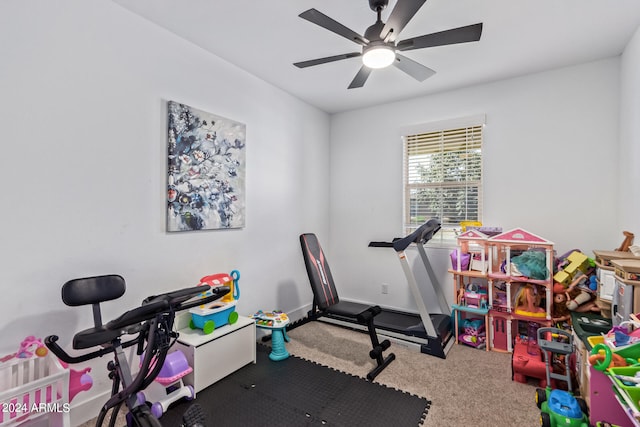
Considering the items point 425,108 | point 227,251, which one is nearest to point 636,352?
point 227,251

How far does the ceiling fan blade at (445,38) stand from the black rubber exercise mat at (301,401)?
2360 mm

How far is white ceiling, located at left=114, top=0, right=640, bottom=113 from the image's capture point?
7.07 ft

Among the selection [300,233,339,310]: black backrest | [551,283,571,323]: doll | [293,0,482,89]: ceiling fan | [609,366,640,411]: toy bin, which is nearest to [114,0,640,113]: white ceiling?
[293,0,482,89]: ceiling fan

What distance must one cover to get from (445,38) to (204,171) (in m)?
2.07

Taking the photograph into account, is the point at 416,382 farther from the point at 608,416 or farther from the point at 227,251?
the point at 227,251

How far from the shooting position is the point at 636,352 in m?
1.41

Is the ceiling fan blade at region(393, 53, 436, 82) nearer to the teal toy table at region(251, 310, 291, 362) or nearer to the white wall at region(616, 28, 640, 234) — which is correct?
the white wall at region(616, 28, 640, 234)

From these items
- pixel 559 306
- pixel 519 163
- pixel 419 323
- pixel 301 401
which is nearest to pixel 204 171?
pixel 301 401

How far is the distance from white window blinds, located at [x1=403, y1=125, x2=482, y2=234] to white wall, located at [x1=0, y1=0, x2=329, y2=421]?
2138mm

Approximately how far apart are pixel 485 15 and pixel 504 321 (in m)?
2.63

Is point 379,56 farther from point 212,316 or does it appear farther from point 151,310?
point 212,316

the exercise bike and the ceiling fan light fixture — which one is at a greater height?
the ceiling fan light fixture

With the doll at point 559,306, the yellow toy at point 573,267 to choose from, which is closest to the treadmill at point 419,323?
the doll at point 559,306

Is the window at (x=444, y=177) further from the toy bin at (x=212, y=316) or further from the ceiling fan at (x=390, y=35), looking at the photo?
the toy bin at (x=212, y=316)
